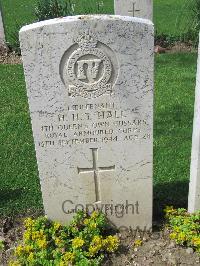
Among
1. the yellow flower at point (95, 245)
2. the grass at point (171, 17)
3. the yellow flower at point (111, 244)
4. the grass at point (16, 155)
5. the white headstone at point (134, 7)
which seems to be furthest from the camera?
the grass at point (171, 17)

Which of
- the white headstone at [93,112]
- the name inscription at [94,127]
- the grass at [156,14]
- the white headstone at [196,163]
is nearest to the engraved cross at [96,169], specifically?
the white headstone at [93,112]

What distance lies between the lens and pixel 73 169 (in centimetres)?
356

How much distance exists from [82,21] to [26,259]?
6.58 ft

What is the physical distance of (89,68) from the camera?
310cm

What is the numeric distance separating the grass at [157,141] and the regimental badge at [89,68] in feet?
5.30

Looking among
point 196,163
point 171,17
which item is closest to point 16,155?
point 196,163

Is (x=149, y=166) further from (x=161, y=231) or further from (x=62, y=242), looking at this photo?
(x=62, y=242)

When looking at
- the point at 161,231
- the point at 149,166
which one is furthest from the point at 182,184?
the point at 149,166

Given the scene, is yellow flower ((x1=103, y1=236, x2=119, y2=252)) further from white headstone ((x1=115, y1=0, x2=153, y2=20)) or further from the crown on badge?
white headstone ((x1=115, y1=0, x2=153, y2=20))

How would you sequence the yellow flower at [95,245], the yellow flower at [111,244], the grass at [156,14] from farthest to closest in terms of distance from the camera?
the grass at [156,14] → the yellow flower at [111,244] → the yellow flower at [95,245]

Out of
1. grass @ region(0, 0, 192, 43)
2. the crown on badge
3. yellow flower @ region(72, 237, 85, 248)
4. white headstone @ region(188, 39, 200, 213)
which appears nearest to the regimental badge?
the crown on badge

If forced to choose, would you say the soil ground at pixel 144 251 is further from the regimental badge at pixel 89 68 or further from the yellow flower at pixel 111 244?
the regimental badge at pixel 89 68

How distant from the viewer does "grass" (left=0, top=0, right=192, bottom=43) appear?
10.2 metres

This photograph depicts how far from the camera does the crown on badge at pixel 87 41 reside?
9.71 ft
